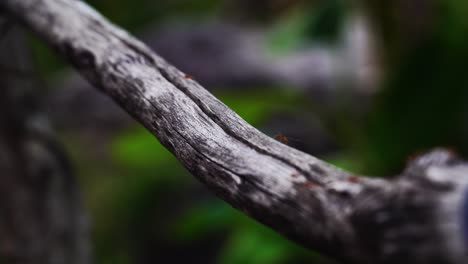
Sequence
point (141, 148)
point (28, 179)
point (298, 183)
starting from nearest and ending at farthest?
point (298, 183), point (28, 179), point (141, 148)

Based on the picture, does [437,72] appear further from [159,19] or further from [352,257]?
[159,19]

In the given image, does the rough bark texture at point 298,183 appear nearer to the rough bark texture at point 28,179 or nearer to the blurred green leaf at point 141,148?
the rough bark texture at point 28,179

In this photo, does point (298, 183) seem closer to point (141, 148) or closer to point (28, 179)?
point (28, 179)

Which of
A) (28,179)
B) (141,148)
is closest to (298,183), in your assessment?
(28,179)

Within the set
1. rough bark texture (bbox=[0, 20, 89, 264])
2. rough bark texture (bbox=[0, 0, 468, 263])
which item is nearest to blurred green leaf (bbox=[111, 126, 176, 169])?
rough bark texture (bbox=[0, 20, 89, 264])

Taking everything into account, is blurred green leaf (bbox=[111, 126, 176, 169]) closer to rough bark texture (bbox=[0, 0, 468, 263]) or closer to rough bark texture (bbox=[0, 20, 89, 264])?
rough bark texture (bbox=[0, 20, 89, 264])

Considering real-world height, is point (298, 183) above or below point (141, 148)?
below
